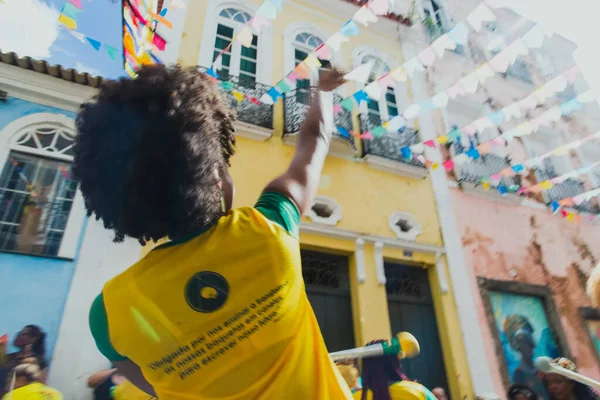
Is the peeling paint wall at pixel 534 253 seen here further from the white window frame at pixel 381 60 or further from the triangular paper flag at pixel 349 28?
the triangular paper flag at pixel 349 28

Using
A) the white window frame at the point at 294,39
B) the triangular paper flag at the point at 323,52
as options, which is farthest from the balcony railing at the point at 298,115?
the triangular paper flag at the point at 323,52

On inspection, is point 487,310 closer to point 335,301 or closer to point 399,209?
point 399,209

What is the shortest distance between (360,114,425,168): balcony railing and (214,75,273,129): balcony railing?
183cm

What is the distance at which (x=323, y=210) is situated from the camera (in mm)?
6004

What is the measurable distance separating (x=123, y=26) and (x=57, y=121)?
1558 mm

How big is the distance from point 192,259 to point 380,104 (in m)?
7.56

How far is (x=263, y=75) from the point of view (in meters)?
6.91

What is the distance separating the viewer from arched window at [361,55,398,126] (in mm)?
7656

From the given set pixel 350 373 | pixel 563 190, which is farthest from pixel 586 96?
pixel 350 373

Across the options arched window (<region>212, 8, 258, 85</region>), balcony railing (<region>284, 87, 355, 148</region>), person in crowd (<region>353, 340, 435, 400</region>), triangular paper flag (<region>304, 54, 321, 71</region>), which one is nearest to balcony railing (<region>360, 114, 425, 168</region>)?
balcony railing (<region>284, 87, 355, 148</region>)

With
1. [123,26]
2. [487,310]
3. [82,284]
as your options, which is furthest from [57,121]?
[487,310]

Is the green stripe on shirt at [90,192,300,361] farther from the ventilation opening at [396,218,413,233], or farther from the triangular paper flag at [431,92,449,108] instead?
the ventilation opening at [396,218,413,233]

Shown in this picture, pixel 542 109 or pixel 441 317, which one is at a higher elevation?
pixel 542 109

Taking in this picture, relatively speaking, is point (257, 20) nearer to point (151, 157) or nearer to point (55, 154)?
point (55, 154)
